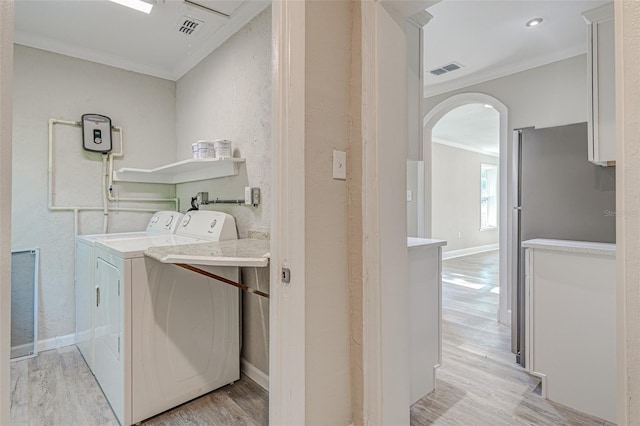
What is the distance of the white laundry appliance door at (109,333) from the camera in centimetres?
169

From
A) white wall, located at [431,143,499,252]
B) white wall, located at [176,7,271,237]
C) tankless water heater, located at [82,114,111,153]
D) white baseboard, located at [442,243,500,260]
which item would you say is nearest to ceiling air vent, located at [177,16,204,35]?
white wall, located at [176,7,271,237]

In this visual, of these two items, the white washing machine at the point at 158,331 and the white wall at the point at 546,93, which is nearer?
the white washing machine at the point at 158,331

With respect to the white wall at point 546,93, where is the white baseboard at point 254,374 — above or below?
below

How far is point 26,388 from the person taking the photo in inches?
78.6

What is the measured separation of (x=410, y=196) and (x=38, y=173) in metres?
3.48

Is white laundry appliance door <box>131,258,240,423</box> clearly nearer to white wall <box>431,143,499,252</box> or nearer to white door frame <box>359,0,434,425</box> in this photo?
white door frame <box>359,0,434,425</box>

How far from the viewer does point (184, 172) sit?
9.44 ft

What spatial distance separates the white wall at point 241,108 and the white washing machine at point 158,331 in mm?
317

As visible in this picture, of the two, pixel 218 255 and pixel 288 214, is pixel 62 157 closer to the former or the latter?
pixel 218 255

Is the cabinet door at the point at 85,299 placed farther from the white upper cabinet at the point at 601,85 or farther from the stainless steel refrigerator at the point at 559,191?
the white upper cabinet at the point at 601,85

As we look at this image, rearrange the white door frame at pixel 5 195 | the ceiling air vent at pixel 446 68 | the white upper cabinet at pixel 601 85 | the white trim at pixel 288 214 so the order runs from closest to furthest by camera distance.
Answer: the white door frame at pixel 5 195
the white trim at pixel 288 214
the white upper cabinet at pixel 601 85
the ceiling air vent at pixel 446 68

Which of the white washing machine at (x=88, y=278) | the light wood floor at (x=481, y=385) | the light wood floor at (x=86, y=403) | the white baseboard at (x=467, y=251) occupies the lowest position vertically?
the light wood floor at (x=86, y=403)

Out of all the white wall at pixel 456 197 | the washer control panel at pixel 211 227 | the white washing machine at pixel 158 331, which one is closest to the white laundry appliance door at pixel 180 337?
the white washing machine at pixel 158 331

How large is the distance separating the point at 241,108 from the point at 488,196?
7526mm
